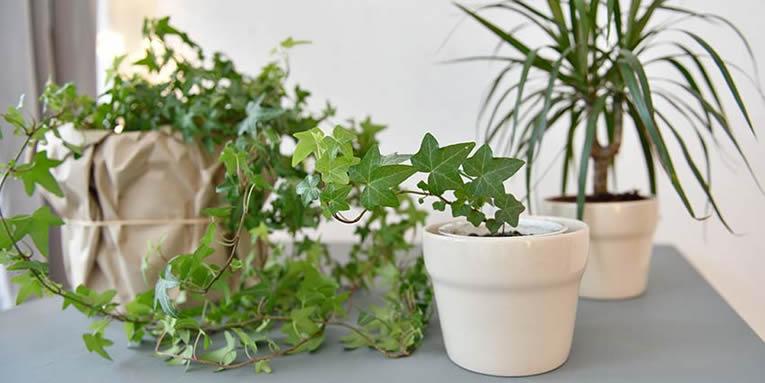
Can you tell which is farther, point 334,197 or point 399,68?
point 399,68

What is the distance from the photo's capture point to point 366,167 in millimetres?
479

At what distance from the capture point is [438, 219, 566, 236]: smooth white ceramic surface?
2.02 ft

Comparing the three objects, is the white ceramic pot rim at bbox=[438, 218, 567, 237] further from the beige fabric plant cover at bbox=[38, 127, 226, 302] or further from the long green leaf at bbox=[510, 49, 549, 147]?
the beige fabric plant cover at bbox=[38, 127, 226, 302]

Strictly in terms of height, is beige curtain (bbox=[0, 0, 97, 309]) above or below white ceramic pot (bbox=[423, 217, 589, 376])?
above

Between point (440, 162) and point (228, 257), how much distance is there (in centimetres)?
37

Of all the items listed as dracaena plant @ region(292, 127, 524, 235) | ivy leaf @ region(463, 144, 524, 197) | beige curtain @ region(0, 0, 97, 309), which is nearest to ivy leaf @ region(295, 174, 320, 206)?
dracaena plant @ region(292, 127, 524, 235)

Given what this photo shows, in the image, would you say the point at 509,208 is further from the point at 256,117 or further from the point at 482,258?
the point at 256,117

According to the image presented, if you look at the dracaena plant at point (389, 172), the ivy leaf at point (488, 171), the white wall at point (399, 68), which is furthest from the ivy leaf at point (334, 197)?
the white wall at point (399, 68)

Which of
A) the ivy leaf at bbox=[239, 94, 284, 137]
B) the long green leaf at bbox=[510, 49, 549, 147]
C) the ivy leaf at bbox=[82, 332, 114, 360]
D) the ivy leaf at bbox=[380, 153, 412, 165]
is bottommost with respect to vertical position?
the ivy leaf at bbox=[82, 332, 114, 360]

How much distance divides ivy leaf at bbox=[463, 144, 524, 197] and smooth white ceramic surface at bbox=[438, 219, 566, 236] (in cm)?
10

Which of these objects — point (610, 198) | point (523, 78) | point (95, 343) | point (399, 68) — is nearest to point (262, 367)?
point (95, 343)

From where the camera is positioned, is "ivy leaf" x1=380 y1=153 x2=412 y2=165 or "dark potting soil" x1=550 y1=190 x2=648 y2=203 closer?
"ivy leaf" x1=380 y1=153 x2=412 y2=165

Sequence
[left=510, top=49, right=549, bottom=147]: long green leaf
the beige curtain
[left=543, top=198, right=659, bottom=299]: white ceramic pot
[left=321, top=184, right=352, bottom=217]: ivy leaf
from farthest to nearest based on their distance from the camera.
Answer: the beige curtain → [left=543, top=198, right=659, bottom=299]: white ceramic pot → [left=510, top=49, right=549, bottom=147]: long green leaf → [left=321, top=184, right=352, bottom=217]: ivy leaf

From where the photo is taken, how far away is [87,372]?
22.9 inches
